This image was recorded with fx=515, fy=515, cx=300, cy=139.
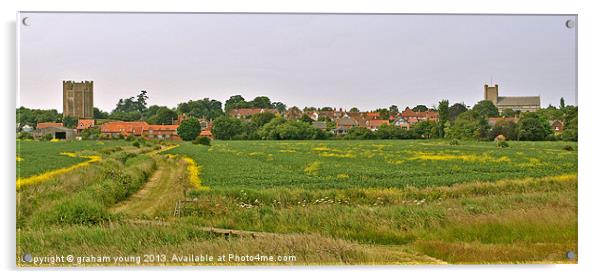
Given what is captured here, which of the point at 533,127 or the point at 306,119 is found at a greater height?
the point at 306,119

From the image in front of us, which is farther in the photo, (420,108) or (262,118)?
(420,108)

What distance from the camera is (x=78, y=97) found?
627 centimetres

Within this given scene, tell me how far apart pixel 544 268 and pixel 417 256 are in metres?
1.55

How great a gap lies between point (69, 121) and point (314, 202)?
10.7ft

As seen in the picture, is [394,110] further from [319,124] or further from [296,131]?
[296,131]

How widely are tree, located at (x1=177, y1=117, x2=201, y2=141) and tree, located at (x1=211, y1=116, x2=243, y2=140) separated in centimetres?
22

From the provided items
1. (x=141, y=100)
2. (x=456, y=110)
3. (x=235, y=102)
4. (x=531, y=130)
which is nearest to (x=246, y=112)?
(x=235, y=102)

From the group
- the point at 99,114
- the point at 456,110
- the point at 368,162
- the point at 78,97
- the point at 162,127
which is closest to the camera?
the point at 78,97

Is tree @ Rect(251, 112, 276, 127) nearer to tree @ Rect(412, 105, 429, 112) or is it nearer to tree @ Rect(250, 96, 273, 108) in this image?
tree @ Rect(250, 96, 273, 108)

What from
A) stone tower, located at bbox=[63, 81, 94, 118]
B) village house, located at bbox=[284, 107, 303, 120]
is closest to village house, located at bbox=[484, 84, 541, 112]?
village house, located at bbox=[284, 107, 303, 120]

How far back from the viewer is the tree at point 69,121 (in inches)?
254

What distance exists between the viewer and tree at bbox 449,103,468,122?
6.55m

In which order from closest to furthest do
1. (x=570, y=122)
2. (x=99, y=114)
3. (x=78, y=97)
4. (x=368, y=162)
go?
(x=78, y=97)
(x=570, y=122)
(x=99, y=114)
(x=368, y=162)
